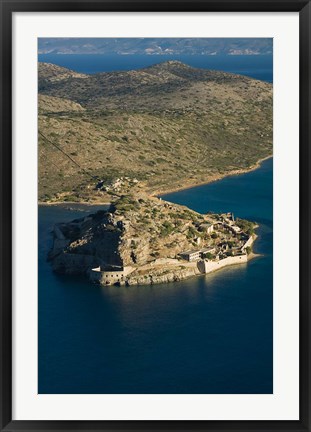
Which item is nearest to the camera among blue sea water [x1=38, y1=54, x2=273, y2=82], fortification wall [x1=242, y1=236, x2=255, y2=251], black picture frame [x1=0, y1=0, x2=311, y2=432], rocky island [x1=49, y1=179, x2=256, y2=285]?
black picture frame [x1=0, y1=0, x2=311, y2=432]

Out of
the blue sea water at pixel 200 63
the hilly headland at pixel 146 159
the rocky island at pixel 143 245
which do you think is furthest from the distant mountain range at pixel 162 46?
the rocky island at pixel 143 245

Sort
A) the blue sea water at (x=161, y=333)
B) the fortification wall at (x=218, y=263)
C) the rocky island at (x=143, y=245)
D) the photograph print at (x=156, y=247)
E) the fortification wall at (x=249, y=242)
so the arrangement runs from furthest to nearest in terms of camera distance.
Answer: the fortification wall at (x=249, y=242) → the fortification wall at (x=218, y=263) → the rocky island at (x=143, y=245) → the photograph print at (x=156, y=247) → the blue sea water at (x=161, y=333)

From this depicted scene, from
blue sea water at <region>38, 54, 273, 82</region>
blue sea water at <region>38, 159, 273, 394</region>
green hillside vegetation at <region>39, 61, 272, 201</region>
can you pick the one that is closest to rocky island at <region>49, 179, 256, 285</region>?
blue sea water at <region>38, 159, 273, 394</region>

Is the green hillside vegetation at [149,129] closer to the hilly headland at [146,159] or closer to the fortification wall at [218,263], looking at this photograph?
the hilly headland at [146,159]

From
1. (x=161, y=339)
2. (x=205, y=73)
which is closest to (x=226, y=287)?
(x=161, y=339)

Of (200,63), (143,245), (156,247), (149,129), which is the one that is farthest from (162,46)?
(143,245)

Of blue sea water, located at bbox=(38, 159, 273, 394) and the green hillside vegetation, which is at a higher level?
the green hillside vegetation

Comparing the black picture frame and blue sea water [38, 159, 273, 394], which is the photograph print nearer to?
blue sea water [38, 159, 273, 394]

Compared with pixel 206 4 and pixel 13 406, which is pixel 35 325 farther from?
pixel 206 4
